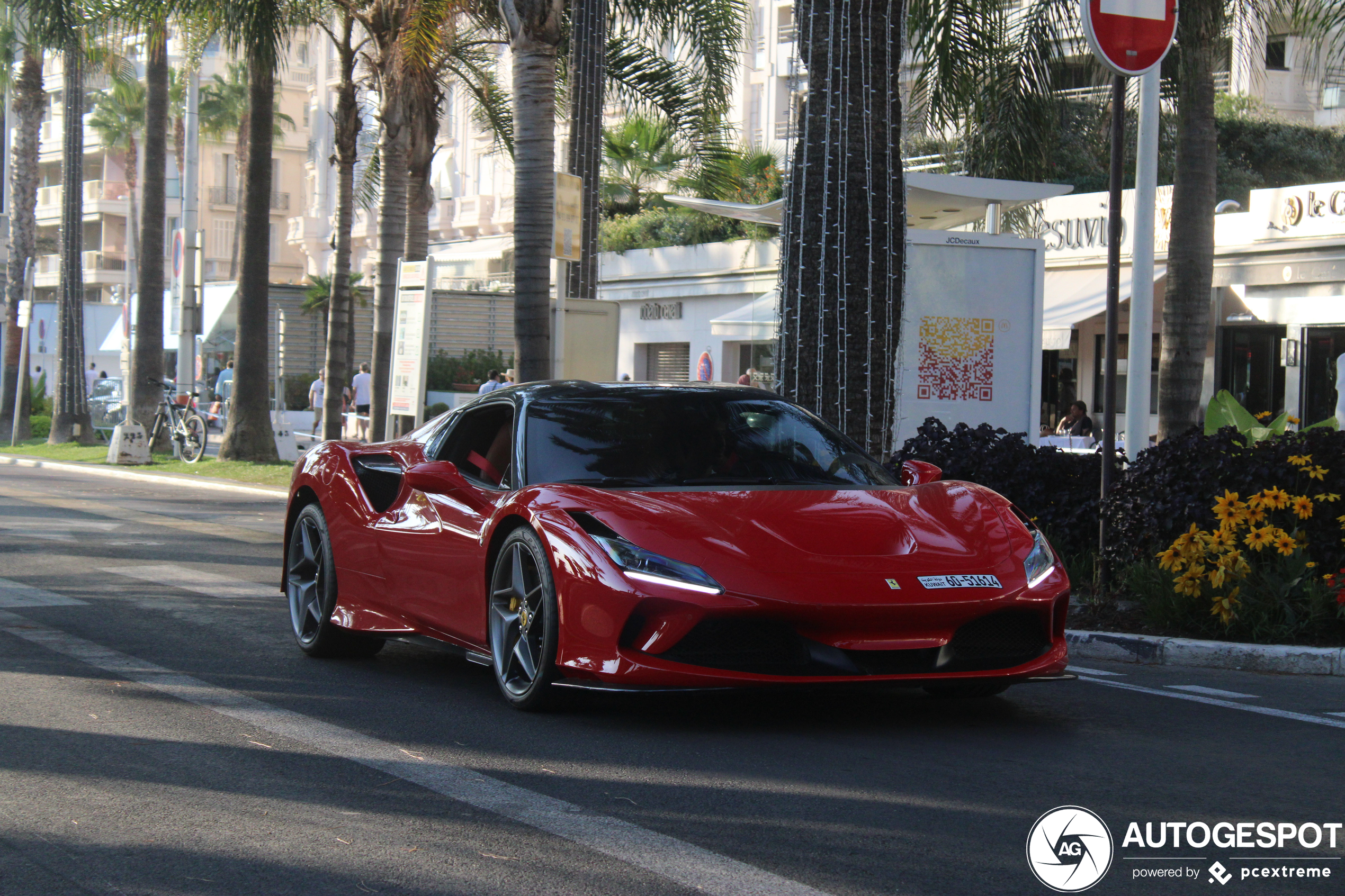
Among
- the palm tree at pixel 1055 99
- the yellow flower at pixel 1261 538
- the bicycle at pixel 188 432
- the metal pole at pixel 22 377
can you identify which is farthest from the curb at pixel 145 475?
the yellow flower at pixel 1261 538

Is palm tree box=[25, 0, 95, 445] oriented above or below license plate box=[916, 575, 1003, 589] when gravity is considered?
above

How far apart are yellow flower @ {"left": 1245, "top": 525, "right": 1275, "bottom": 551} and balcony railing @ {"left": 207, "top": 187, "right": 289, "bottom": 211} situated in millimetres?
70401

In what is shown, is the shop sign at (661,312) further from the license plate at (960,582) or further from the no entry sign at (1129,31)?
the license plate at (960,582)

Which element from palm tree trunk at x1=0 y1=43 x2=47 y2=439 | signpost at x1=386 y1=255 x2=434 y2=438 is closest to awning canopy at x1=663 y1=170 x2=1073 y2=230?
signpost at x1=386 y1=255 x2=434 y2=438

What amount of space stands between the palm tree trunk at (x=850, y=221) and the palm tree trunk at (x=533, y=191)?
410 cm

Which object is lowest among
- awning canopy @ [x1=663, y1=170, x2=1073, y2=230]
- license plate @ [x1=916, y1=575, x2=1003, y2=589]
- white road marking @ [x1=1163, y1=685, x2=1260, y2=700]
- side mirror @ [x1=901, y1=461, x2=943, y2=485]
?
white road marking @ [x1=1163, y1=685, x2=1260, y2=700]

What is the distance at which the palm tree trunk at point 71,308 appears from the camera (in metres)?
30.2

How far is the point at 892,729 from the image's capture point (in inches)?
217

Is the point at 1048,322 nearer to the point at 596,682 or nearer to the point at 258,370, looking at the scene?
the point at 258,370

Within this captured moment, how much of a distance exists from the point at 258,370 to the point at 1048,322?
1300cm

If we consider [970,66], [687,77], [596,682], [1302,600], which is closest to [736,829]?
[596,682]

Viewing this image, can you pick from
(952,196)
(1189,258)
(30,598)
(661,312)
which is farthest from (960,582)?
(661,312)

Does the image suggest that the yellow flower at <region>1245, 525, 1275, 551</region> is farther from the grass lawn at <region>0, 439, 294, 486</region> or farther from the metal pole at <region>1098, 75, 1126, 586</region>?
the grass lawn at <region>0, 439, 294, 486</region>

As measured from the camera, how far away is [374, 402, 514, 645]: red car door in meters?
6.13
